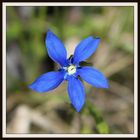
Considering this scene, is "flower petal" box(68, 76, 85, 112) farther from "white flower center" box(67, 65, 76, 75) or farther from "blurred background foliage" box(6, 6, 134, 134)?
"blurred background foliage" box(6, 6, 134, 134)

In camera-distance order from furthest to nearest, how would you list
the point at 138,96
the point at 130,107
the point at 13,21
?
1. the point at 13,21
2. the point at 130,107
3. the point at 138,96

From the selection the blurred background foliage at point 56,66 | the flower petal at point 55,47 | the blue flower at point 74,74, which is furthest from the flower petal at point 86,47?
the blurred background foliage at point 56,66

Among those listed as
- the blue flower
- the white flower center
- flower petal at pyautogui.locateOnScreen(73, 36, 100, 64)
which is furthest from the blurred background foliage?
flower petal at pyautogui.locateOnScreen(73, 36, 100, 64)

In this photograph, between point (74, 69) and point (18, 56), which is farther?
point (18, 56)

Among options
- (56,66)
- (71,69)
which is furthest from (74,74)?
(56,66)

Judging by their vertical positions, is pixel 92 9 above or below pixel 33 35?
above

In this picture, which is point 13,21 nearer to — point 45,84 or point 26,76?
point 26,76

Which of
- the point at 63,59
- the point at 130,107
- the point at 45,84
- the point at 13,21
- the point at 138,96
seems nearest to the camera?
the point at 45,84

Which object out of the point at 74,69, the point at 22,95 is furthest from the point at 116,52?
the point at 74,69

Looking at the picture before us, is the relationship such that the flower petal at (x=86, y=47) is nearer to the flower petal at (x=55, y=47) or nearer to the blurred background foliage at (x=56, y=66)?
the flower petal at (x=55, y=47)
